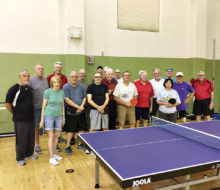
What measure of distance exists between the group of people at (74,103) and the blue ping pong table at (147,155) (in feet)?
3.88

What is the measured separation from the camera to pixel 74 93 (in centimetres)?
438

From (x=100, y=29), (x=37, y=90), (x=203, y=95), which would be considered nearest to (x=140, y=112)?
(x=203, y=95)

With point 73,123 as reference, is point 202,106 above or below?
above

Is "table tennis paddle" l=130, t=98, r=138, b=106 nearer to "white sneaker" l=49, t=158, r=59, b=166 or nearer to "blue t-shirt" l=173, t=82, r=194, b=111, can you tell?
"blue t-shirt" l=173, t=82, r=194, b=111

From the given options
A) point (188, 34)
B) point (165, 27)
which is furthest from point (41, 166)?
point (188, 34)

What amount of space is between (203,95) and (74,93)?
3.48 metres

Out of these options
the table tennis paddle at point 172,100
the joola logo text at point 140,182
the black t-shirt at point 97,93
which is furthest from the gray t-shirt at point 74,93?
the joola logo text at point 140,182

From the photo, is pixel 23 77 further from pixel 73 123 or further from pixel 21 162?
pixel 21 162

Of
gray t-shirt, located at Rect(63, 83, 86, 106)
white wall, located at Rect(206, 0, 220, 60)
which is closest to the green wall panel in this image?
white wall, located at Rect(206, 0, 220, 60)

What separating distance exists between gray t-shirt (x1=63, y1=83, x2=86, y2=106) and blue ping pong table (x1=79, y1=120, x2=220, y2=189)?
1417 mm

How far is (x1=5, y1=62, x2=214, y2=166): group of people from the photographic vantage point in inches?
151

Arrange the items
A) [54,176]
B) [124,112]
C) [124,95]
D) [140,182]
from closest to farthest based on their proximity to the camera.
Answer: [140,182], [54,176], [124,95], [124,112]

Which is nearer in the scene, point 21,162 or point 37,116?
point 21,162

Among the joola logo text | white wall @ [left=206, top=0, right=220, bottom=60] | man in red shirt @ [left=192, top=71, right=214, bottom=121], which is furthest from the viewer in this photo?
white wall @ [left=206, top=0, right=220, bottom=60]
